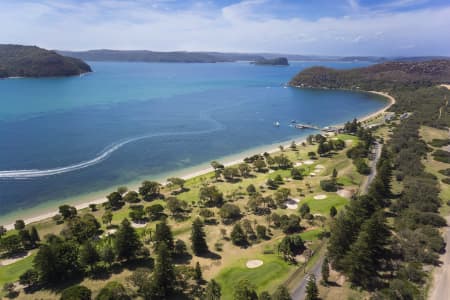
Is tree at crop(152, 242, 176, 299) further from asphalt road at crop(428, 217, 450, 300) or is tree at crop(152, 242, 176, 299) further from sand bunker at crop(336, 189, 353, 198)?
sand bunker at crop(336, 189, 353, 198)

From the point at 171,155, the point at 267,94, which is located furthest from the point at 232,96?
the point at 171,155

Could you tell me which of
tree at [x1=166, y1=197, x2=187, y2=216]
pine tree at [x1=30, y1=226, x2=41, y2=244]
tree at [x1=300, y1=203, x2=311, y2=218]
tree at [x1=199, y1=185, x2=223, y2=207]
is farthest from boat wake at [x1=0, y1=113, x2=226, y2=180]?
tree at [x1=300, y1=203, x2=311, y2=218]

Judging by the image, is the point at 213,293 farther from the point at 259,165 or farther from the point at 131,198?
the point at 259,165

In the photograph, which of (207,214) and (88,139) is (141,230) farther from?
(88,139)

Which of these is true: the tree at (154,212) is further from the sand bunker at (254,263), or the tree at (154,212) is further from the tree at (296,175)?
the tree at (296,175)

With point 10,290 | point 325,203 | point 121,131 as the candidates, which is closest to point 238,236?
point 325,203

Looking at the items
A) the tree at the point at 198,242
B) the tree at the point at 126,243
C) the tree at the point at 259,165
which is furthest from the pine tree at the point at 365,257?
the tree at the point at 259,165
